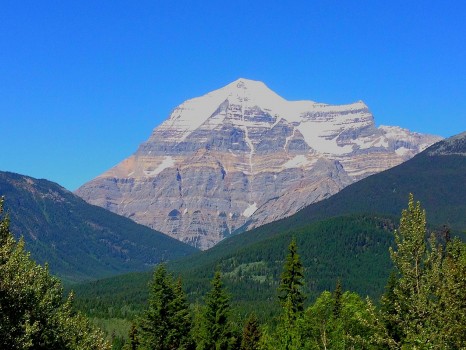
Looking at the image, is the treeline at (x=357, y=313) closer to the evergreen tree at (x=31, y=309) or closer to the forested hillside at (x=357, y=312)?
the forested hillside at (x=357, y=312)

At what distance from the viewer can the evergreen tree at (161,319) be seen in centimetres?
7562

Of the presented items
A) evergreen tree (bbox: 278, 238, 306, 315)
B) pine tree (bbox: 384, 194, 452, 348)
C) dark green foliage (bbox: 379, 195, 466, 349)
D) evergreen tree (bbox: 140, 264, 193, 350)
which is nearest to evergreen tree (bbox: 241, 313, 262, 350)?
evergreen tree (bbox: 140, 264, 193, 350)

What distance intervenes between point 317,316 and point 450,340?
122 feet

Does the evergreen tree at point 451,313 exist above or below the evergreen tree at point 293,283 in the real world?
below

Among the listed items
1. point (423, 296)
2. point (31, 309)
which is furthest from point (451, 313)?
point (31, 309)

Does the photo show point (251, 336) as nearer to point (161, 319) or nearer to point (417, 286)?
point (161, 319)

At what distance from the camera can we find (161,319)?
249 ft

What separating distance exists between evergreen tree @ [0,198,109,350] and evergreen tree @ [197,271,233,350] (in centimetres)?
3215

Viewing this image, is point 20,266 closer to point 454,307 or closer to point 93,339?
point 93,339

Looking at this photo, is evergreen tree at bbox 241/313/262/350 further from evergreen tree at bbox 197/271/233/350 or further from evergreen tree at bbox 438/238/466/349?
evergreen tree at bbox 438/238/466/349

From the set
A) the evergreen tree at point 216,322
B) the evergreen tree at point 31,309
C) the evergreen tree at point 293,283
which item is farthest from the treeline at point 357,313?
the evergreen tree at point 31,309

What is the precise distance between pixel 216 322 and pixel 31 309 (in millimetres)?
41498

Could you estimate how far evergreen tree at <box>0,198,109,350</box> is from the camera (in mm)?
38872

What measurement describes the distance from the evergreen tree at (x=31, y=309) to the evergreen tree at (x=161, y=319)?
26385 millimetres
